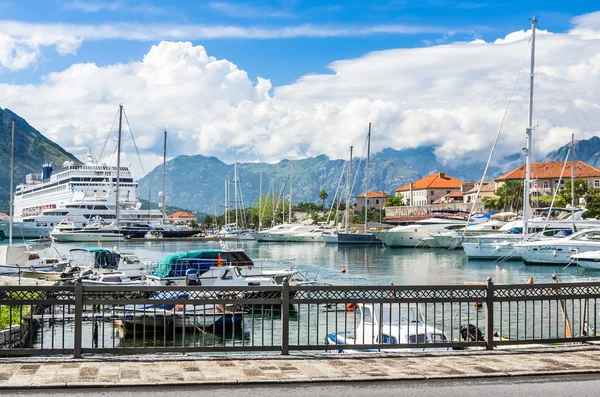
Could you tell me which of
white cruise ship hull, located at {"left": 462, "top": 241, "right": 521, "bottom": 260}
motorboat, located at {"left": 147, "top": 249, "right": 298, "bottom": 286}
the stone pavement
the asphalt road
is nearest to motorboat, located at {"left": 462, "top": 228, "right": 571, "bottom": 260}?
white cruise ship hull, located at {"left": 462, "top": 241, "right": 521, "bottom": 260}

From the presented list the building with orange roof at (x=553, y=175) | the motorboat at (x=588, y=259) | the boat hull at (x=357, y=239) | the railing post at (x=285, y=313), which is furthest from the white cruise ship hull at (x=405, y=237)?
the railing post at (x=285, y=313)

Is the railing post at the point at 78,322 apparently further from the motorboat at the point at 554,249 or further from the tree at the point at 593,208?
the tree at the point at 593,208

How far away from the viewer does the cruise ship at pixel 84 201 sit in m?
141

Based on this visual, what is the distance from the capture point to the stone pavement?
30.5 ft

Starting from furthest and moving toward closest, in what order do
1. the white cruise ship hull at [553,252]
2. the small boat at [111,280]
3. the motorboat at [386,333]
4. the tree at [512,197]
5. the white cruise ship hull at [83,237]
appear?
the tree at [512,197]
the white cruise ship hull at [83,237]
the white cruise ship hull at [553,252]
the small boat at [111,280]
the motorboat at [386,333]

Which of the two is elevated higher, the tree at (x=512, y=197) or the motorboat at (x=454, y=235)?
the tree at (x=512, y=197)

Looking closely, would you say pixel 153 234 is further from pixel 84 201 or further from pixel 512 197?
pixel 512 197

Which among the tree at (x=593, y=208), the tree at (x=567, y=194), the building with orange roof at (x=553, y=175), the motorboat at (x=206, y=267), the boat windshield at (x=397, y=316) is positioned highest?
the building with orange roof at (x=553, y=175)

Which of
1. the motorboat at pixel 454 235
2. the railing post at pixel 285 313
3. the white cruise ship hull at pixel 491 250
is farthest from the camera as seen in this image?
the motorboat at pixel 454 235

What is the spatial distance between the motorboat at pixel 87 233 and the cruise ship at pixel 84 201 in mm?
7158

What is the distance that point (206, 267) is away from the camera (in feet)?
121

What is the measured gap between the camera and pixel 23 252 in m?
48.4

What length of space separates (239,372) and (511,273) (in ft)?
172

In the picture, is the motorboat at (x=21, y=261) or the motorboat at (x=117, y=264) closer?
the motorboat at (x=117, y=264)
